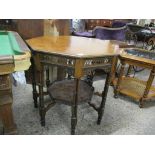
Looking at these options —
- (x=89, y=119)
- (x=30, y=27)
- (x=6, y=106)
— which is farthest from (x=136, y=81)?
(x=6, y=106)

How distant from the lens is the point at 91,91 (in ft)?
5.73

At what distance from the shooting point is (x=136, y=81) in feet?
8.65

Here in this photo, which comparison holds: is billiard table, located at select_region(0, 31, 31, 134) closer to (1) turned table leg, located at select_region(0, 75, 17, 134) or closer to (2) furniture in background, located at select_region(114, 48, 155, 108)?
(1) turned table leg, located at select_region(0, 75, 17, 134)

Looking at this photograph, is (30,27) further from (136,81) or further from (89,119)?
(136,81)

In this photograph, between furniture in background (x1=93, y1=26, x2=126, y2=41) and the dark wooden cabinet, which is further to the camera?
furniture in background (x1=93, y1=26, x2=126, y2=41)

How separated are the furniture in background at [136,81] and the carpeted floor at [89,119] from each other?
13 centimetres

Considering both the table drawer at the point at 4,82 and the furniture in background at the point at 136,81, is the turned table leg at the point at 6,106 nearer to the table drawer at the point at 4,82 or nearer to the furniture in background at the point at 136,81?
the table drawer at the point at 4,82

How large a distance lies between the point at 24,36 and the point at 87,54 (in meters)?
1.30

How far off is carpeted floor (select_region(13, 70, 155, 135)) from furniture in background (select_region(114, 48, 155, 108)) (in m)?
0.13

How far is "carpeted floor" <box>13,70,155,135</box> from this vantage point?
1.72m

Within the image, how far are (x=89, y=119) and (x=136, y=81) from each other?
1.15 meters

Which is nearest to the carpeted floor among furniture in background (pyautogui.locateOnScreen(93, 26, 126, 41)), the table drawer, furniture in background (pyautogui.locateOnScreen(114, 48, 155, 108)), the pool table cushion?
furniture in background (pyautogui.locateOnScreen(114, 48, 155, 108))

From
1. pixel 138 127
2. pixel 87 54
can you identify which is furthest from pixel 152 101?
pixel 87 54
